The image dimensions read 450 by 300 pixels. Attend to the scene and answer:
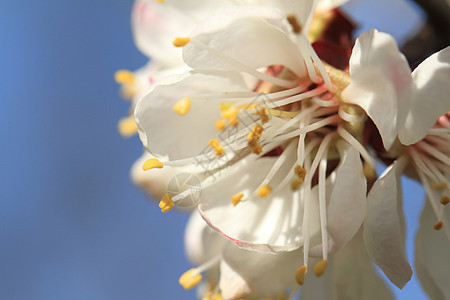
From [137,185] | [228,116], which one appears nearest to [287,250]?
[228,116]

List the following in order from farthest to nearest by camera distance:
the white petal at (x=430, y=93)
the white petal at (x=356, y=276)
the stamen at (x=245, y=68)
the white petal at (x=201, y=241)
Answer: the white petal at (x=201, y=241)
the white petal at (x=356, y=276)
the stamen at (x=245, y=68)
the white petal at (x=430, y=93)

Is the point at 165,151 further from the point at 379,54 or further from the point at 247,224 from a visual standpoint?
the point at 379,54

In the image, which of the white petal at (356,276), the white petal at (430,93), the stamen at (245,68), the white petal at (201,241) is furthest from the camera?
the white petal at (201,241)

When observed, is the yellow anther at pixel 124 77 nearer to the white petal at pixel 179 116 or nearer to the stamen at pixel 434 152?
the white petal at pixel 179 116

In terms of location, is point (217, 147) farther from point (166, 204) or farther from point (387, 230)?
point (387, 230)

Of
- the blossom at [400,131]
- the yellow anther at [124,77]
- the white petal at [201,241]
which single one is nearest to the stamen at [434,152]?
the blossom at [400,131]

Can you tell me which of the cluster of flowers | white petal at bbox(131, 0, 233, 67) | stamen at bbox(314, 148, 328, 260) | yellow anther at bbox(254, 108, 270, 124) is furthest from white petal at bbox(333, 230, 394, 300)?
white petal at bbox(131, 0, 233, 67)

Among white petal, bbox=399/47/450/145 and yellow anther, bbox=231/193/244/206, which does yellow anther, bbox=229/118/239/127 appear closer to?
yellow anther, bbox=231/193/244/206
